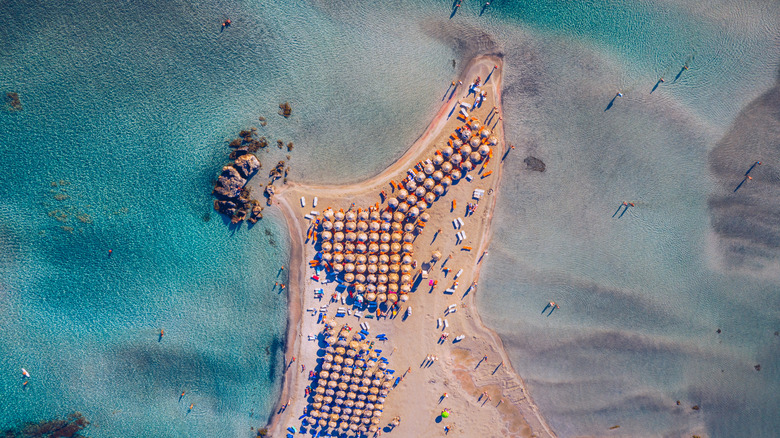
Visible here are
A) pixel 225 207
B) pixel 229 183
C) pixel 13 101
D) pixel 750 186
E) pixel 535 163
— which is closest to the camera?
pixel 13 101

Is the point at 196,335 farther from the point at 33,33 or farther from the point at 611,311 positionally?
the point at 611,311

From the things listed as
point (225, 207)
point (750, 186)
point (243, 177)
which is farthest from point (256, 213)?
point (750, 186)

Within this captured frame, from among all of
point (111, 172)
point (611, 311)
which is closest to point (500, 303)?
point (611, 311)

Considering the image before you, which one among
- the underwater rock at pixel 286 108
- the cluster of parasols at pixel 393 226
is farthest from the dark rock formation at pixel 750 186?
the underwater rock at pixel 286 108

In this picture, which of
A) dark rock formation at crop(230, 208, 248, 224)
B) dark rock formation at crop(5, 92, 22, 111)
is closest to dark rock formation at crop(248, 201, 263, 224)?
dark rock formation at crop(230, 208, 248, 224)

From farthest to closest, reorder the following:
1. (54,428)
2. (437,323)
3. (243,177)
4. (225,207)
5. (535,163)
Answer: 1. (54,428)
2. (437,323)
3. (535,163)
4. (225,207)
5. (243,177)

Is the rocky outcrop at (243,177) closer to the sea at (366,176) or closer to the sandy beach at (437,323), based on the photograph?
the sea at (366,176)

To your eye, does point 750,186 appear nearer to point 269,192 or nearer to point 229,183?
point 269,192


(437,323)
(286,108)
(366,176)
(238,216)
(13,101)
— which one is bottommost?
(13,101)
